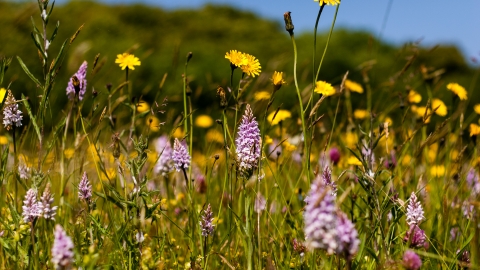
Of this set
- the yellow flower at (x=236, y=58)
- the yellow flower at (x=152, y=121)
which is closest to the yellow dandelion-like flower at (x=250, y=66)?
the yellow flower at (x=236, y=58)

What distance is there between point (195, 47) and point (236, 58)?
23.1 feet

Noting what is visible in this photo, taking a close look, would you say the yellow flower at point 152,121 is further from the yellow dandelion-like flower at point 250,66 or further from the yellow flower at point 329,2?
the yellow flower at point 329,2

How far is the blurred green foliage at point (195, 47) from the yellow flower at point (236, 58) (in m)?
3.68

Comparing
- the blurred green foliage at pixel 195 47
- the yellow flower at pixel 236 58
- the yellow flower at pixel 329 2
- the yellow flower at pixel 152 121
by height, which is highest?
the yellow flower at pixel 329 2

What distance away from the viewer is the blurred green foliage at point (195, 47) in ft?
22.0

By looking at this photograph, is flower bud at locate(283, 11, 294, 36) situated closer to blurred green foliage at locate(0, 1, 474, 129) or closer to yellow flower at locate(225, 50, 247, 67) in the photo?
yellow flower at locate(225, 50, 247, 67)

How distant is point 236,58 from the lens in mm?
1428

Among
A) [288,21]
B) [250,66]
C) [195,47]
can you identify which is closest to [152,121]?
[250,66]

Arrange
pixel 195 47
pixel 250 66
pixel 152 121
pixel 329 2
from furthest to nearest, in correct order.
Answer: pixel 195 47 < pixel 152 121 < pixel 250 66 < pixel 329 2

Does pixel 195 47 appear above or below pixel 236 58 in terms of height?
below

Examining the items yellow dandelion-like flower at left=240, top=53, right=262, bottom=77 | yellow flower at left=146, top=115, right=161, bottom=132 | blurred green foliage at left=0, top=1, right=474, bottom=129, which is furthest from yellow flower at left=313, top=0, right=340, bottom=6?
blurred green foliage at left=0, top=1, right=474, bottom=129

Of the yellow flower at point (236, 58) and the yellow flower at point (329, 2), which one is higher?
the yellow flower at point (329, 2)

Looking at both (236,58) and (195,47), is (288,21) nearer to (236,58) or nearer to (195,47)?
(236,58)

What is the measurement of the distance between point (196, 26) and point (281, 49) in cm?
238
